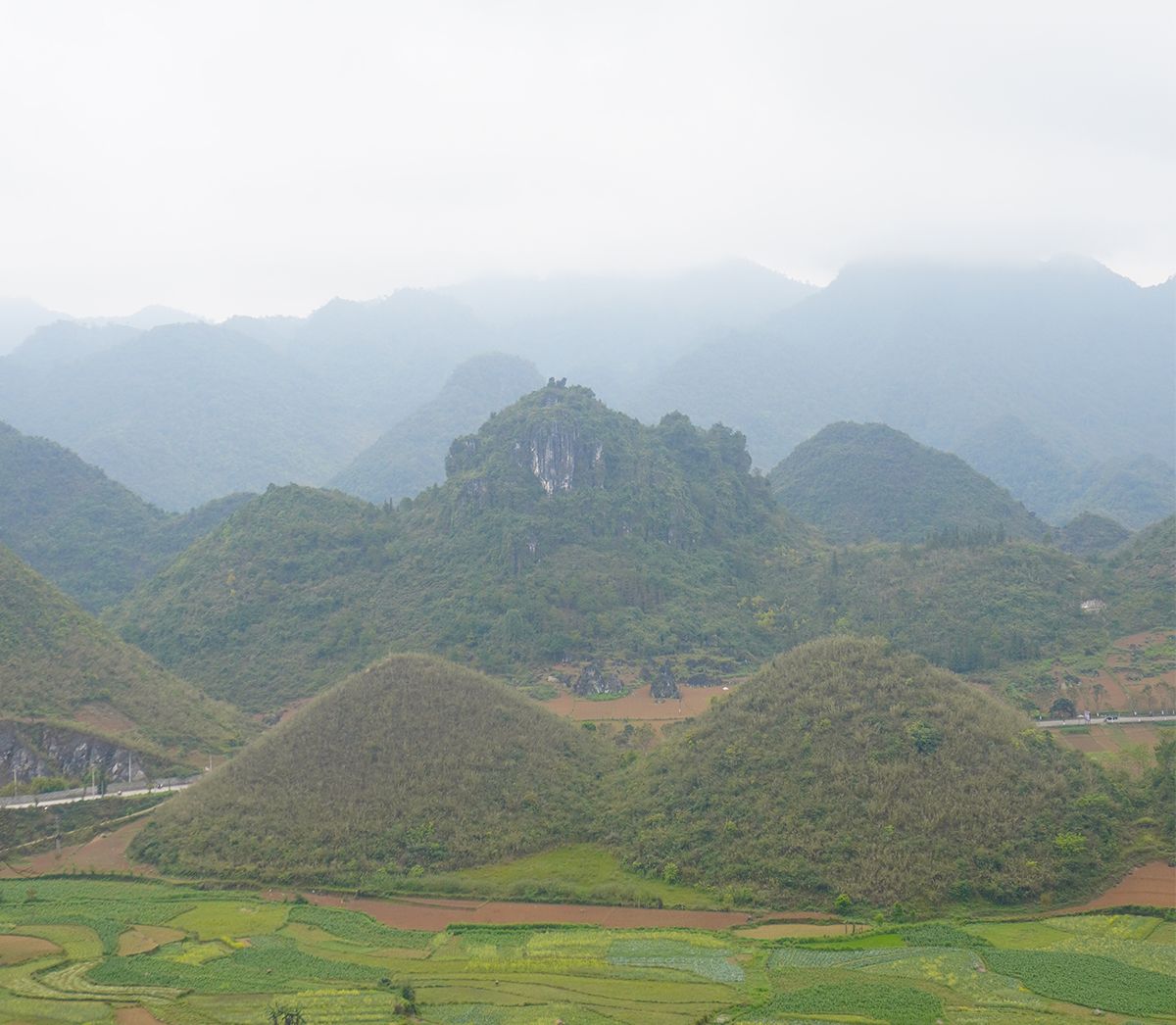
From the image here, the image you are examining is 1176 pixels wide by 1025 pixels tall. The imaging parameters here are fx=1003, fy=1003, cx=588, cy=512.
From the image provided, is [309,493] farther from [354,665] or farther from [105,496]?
[105,496]

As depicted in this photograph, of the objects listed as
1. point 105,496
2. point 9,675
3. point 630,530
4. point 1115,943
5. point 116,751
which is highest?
point 105,496

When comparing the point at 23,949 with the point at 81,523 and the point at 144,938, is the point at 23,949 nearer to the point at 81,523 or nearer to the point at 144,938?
the point at 144,938

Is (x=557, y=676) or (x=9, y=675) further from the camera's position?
(x=557, y=676)

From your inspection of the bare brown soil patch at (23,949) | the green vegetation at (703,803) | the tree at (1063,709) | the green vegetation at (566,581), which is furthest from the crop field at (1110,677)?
the bare brown soil patch at (23,949)

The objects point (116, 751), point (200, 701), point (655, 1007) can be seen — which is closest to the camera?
point (655, 1007)

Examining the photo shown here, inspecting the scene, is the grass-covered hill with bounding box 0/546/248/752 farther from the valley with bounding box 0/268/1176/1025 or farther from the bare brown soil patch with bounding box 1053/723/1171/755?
the bare brown soil patch with bounding box 1053/723/1171/755

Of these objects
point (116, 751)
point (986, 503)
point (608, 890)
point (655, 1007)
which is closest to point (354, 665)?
point (116, 751)
